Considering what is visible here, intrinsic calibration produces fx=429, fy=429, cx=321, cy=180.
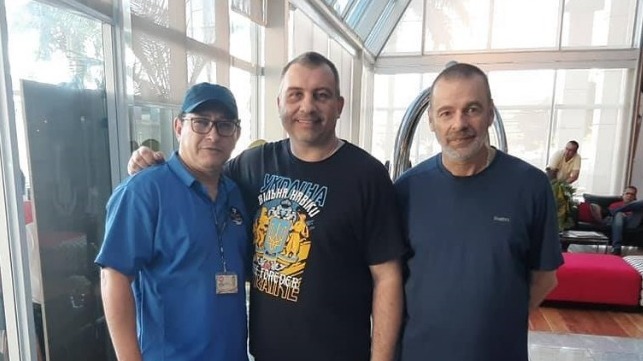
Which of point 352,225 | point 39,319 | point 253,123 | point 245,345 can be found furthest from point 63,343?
point 253,123

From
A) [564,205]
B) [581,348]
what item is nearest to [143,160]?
[581,348]

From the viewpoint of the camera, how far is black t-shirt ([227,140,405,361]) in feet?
4.07

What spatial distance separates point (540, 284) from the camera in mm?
1304

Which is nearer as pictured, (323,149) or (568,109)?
(323,149)

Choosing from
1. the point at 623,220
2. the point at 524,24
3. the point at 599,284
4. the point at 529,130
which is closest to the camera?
the point at 599,284

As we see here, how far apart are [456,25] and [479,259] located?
30.1 feet

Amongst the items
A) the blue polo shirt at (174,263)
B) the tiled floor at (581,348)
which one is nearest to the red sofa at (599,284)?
the tiled floor at (581,348)

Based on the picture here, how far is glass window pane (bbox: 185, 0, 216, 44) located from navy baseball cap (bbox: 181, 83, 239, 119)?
76.9 inches

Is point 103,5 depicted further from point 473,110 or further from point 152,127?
point 473,110

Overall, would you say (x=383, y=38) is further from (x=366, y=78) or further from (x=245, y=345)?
(x=245, y=345)

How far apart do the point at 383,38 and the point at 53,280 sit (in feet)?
28.7

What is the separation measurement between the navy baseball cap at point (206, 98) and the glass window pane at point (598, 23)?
371 inches

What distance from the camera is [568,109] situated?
8.60 metres

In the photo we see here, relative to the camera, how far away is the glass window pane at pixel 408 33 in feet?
30.9
